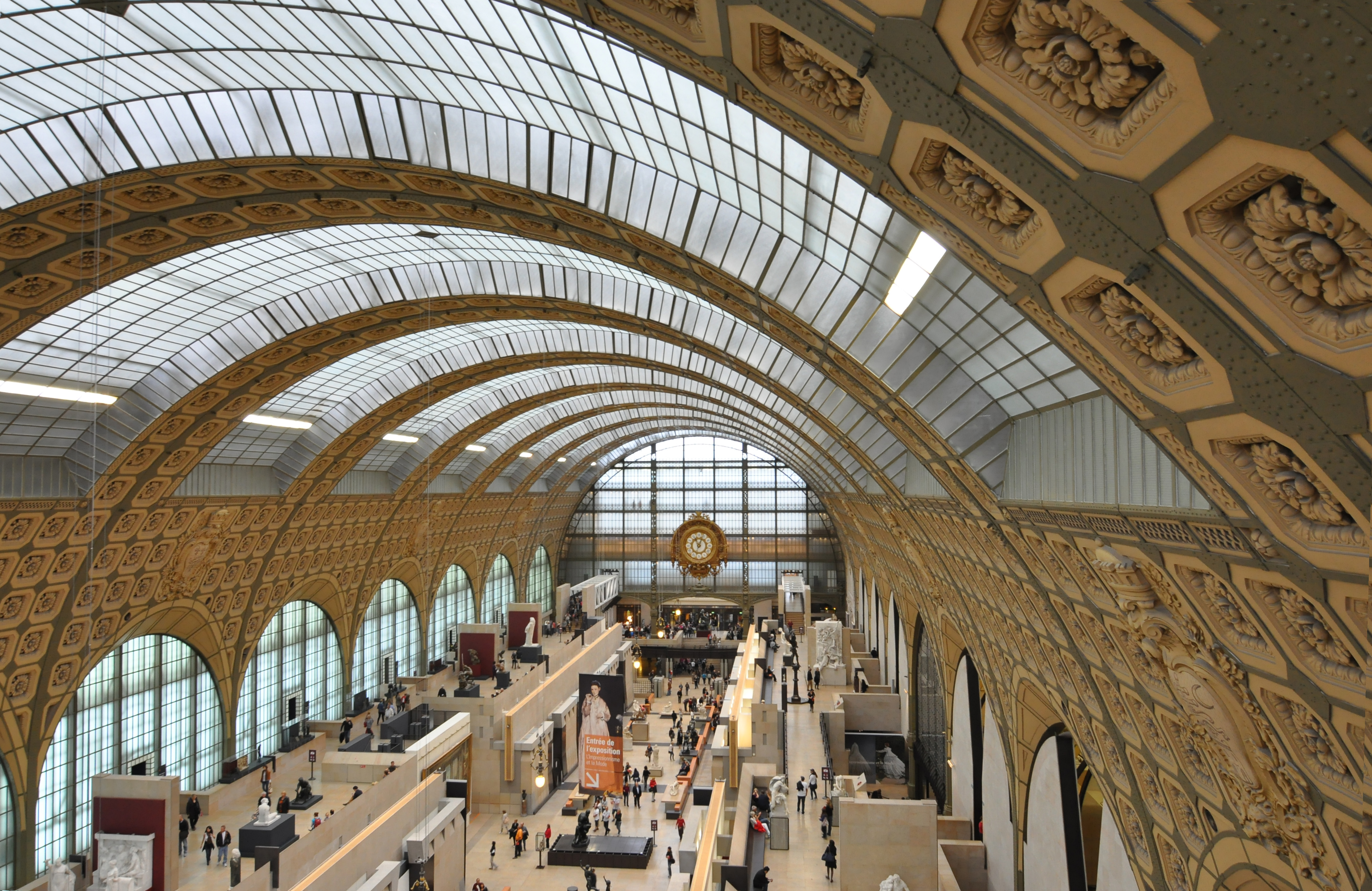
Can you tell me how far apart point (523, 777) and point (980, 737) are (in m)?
23.5

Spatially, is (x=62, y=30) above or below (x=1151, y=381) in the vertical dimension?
above

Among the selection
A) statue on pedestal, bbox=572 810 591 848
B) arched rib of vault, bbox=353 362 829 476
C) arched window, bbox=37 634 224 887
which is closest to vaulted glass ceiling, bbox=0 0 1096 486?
arched window, bbox=37 634 224 887

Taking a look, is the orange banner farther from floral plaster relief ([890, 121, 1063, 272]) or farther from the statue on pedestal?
floral plaster relief ([890, 121, 1063, 272])

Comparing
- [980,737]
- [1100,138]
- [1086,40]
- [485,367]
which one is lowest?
[980,737]

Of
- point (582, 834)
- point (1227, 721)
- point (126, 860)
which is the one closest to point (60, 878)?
point (126, 860)

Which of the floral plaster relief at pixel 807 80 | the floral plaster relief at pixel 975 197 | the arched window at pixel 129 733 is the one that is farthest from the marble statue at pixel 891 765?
the floral plaster relief at pixel 807 80

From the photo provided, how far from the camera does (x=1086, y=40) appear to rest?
509 cm

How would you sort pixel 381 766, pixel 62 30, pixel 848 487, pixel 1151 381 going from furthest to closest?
pixel 848 487 < pixel 381 766 < pixel 62 30 < pixel 1151 381

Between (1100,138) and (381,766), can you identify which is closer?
(1100,138)

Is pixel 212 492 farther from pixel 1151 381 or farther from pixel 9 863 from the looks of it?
pixel 1151 381

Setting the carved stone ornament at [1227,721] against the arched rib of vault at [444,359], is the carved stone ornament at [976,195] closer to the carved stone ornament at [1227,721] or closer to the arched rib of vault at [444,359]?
the carved stone ornament at [1227,721]

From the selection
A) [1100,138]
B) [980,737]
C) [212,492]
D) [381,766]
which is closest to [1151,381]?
[1100,138]

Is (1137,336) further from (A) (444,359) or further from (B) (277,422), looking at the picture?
(B) (277,422)

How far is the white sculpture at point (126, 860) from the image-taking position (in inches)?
992
